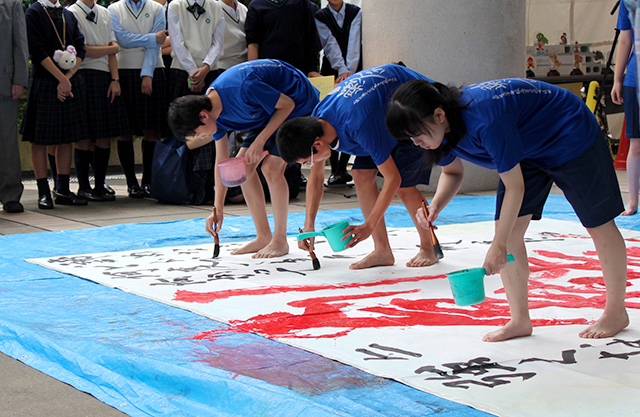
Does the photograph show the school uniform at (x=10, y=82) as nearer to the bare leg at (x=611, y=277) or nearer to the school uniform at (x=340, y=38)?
the school uniform at (x=340, y=38)

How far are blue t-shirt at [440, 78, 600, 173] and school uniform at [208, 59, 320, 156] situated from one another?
1528 millimetres

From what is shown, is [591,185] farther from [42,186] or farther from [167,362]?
[42,186]

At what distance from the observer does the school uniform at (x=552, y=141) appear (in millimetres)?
2213

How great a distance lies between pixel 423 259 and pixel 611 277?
4.37 feet

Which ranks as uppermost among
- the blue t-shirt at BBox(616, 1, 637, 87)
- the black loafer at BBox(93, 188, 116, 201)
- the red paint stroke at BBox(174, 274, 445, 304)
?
the blue t-shirt at BBox(616, 1, 637, 87)

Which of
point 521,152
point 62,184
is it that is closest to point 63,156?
point 62,184

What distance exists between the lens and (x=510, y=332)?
2369 mm

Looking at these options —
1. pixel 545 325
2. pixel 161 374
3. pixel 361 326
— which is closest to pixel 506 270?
pixel 545 325

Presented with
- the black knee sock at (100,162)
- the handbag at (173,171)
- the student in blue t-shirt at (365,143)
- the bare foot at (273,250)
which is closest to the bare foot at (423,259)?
the student in blue t-shirt at (365,143)

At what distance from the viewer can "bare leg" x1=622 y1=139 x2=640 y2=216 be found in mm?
4848

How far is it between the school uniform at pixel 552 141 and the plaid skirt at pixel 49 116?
398 centimetres

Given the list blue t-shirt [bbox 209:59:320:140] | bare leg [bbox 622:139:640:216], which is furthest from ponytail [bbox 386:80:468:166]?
bare leg [bbox 622:139:640:216]

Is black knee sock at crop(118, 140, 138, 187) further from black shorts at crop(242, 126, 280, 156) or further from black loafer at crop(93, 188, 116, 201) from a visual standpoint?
black shorts at crop(242, 126, 280, 156)

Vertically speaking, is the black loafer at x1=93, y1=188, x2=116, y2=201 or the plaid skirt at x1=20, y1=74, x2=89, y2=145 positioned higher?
the plaid skirt at x1=20, y1=74, x2=89, y2=145
